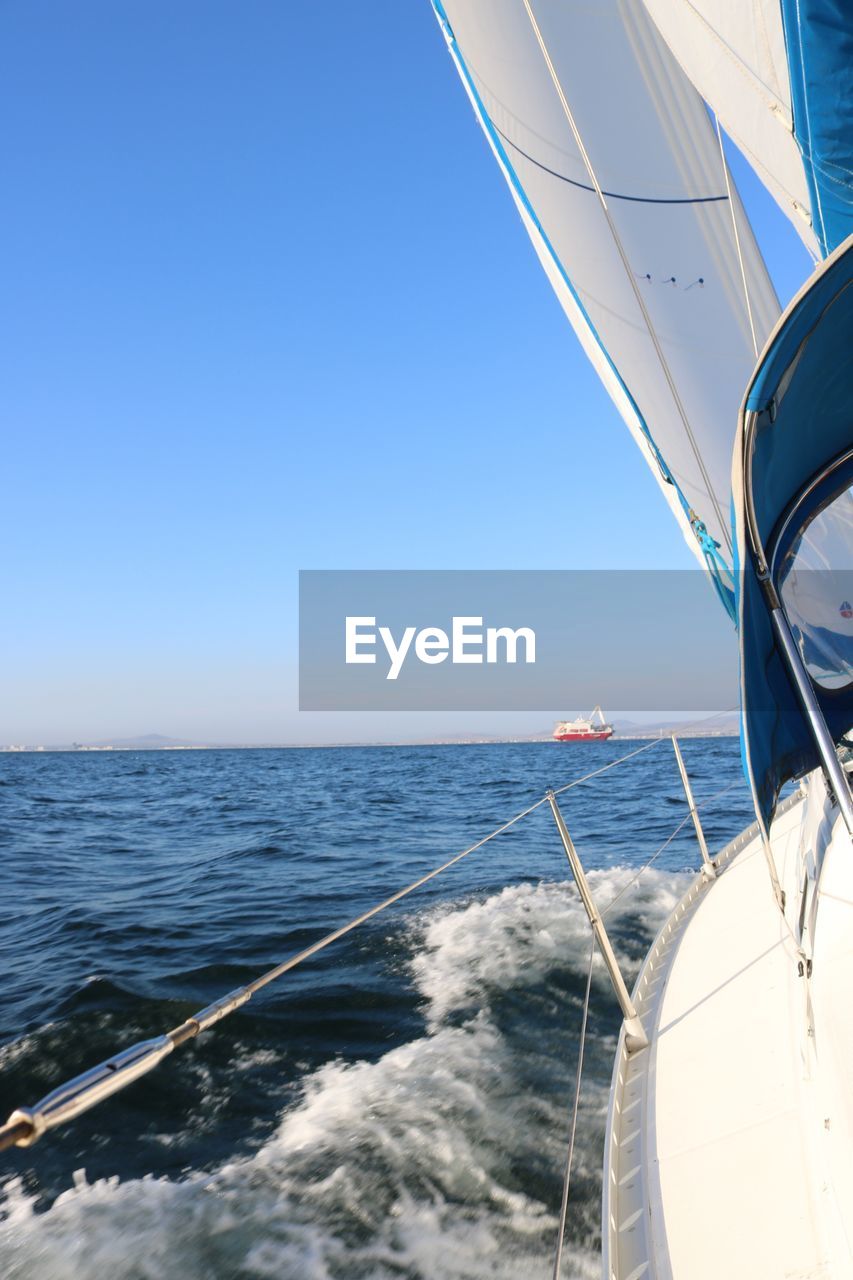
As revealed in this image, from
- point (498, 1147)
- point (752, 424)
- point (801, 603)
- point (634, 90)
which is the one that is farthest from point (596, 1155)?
point (634, 90)

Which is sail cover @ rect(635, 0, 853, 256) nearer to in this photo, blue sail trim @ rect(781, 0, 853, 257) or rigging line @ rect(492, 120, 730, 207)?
blue sail trim @ rect(781, 0, 853, 257)

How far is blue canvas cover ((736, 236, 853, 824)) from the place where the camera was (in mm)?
1755

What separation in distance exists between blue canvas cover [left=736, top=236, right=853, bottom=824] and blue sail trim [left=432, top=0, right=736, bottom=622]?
1.94m

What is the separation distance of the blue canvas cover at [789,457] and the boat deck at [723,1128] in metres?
0.72

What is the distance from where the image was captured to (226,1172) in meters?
3.05

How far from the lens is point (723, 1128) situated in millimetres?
2016

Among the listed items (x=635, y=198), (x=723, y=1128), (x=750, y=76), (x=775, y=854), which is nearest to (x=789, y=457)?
(x=750, y=76)

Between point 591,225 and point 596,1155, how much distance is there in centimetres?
589

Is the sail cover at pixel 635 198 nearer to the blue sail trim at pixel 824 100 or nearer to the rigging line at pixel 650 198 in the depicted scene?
the rigging line at pixel 650 198

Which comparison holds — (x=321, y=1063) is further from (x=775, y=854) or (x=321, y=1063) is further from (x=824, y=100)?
(x=824, y=100)

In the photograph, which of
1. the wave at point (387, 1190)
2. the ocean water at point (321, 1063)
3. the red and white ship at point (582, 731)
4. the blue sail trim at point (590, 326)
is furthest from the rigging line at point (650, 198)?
the red and white ship at point (582, 731)

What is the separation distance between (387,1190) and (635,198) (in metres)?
6.32

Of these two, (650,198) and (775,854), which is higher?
(650,198)

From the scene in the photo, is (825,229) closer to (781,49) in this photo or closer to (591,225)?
(781,49)
